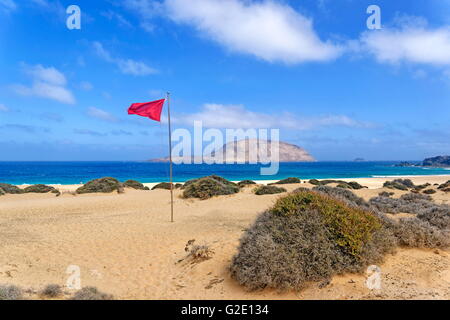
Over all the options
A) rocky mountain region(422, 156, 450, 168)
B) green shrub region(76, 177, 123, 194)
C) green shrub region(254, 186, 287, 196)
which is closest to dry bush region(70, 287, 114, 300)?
green shrub region(254, 186, 287, 196)

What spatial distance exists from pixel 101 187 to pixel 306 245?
2427 centimetres

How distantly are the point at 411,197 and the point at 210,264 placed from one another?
45.6 feet

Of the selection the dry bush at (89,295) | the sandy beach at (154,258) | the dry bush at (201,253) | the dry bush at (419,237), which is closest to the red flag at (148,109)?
the sandy beach at (154,258)

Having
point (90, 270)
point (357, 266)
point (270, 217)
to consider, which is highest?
point (270, 217)

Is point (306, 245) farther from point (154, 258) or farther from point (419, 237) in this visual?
point (154, 258)

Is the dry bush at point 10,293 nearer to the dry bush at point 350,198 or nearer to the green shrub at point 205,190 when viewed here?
the dry bush at point 350,198

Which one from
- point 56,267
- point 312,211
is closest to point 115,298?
point 56,267

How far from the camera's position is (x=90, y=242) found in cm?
1117

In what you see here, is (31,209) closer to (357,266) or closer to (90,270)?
(90,270)

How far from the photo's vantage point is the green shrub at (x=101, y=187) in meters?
26.5

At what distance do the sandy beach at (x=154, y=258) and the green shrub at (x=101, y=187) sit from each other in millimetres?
8910
